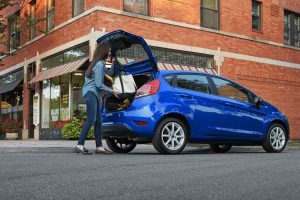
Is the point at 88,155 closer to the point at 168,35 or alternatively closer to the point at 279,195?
the point at 279,195

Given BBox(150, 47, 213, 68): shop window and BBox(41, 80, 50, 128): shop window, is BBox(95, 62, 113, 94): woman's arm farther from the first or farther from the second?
BBox(41, 80, 50, 128): shop window

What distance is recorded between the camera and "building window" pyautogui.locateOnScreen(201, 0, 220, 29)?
19.9 m

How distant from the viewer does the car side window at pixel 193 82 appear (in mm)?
9109

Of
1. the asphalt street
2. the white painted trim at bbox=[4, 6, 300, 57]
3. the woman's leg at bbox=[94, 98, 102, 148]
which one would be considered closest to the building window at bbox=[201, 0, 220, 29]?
the white painted trim at bbox=[4, 6, 300, 57]

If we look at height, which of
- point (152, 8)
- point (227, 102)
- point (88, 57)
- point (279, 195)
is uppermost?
point (152, 8)

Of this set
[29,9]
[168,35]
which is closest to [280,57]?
[168,35]

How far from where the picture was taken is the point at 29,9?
22.8 meters

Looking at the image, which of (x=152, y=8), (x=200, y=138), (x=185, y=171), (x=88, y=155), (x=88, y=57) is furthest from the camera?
(x=152, y=8)

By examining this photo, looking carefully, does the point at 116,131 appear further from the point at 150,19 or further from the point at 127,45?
the point at 150,19

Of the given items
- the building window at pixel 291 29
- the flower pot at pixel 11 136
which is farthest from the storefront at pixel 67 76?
the building window at pixel 291 29

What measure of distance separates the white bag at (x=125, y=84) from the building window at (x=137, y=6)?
29.8 feet

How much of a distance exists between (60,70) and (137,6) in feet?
11.9

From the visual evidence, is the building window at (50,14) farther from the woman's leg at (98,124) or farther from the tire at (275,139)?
the tire at (275,139)

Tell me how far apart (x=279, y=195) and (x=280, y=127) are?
6.49 meters
